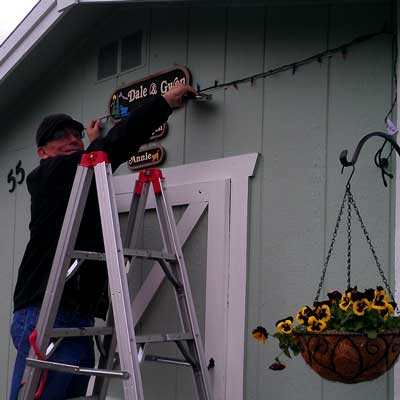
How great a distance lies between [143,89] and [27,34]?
91 cm

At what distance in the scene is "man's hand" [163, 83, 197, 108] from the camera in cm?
355

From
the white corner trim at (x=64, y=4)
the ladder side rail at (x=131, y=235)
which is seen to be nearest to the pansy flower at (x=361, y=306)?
the ladder side rail at (x=131, y=235)

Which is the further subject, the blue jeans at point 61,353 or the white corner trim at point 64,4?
the white corner trim at point 64,4

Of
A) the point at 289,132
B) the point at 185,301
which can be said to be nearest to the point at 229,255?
the point at 185,301

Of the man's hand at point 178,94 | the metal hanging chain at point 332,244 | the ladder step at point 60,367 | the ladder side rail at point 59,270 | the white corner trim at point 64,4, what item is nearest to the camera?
the metal hanging chain at point 332,244

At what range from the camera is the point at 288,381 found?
10.3 feet

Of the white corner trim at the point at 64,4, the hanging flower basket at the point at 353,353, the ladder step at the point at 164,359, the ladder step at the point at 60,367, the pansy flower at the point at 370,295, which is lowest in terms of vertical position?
the ladder step at the point at 60,367

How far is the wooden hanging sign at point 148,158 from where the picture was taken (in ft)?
13.1

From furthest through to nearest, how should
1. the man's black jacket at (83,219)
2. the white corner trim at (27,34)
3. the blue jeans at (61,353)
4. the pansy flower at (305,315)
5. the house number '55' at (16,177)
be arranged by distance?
the house number '55' at (16,177) < the white corner trim at (27,34) < the man's black jacket at (83,219) < the blue jeans at (61,353) < the pansy flower at (305,315)

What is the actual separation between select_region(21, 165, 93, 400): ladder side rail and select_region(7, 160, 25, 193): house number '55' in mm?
2086

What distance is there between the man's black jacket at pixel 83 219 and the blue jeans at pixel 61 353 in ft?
0.17

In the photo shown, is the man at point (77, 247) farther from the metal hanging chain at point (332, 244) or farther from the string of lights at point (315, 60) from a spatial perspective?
the metal hanging chain at point (332, 244)

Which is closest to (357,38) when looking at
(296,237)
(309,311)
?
(296,237)

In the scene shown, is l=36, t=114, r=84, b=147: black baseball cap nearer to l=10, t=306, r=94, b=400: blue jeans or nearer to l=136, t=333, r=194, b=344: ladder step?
l=10, t=306, r=94, b=400: blue jeans
